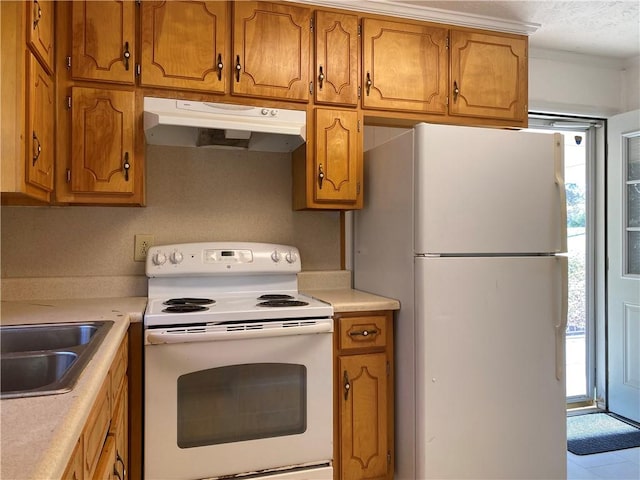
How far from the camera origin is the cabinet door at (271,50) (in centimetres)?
214

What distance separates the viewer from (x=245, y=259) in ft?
7.67

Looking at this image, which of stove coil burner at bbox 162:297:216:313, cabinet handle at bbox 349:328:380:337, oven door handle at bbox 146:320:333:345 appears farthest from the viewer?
cabinet handle at bbox 349:328:380:337

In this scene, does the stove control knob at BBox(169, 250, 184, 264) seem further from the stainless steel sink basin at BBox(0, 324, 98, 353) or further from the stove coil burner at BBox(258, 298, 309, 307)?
the stainless steel sink basin at BBox(0, 324, 98, 353)

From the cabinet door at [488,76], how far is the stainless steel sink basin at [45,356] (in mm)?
2003

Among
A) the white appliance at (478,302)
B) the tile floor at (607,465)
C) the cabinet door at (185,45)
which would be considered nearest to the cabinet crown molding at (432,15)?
the cabinet door at (185,45)

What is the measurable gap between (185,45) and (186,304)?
1.15 metres

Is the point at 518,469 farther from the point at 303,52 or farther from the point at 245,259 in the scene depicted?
the point at 303,52

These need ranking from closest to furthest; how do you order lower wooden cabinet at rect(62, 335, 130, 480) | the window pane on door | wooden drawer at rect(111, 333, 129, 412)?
1. lower wooden cabinet at rect(62, 335, 130, 480)
2. wooden drawer at rect(111, 333, 129, 412)
3. the window pane on door

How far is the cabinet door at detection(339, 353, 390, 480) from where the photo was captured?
205 cm

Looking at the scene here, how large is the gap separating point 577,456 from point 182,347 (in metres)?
2.31

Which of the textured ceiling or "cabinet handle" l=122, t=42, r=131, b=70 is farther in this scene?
the textured ceiling

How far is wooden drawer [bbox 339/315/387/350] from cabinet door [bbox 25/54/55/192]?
4.35ft

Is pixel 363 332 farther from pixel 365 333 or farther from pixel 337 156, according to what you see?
pixel 337 156

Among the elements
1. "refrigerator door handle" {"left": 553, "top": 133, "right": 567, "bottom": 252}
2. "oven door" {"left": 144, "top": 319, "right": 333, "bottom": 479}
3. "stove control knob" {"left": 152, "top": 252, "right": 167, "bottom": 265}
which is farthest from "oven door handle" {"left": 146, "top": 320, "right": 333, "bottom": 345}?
"refrigerator door handle" {"left": 553, "top": 133, "right": 567, "bottom": 252}
